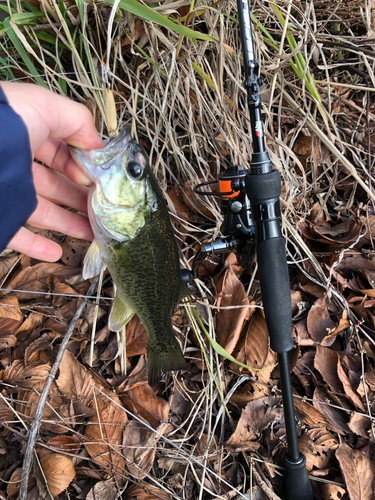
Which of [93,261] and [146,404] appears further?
[146,404]

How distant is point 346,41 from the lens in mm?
2439

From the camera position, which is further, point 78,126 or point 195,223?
point 195,223

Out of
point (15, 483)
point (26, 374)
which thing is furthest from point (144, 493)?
point (26, 374)

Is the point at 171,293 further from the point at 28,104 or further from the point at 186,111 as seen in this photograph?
the point at 186,111

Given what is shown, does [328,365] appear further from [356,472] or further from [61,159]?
[61,159]

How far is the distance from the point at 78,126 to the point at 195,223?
114cm

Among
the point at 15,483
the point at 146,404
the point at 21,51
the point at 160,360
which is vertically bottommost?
the point at 15,483

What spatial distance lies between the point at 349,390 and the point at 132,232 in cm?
163

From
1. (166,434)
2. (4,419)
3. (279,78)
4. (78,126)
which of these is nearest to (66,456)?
(4,419)

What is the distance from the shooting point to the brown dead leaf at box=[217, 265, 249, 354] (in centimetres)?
212

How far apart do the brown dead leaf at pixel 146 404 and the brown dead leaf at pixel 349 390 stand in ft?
3.53

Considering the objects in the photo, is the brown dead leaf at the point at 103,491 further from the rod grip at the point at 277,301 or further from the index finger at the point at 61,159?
the index finger at the point at 61,159

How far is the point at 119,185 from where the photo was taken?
1.49m

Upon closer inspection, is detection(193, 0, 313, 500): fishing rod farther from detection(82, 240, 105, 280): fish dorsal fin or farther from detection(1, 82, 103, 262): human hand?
detection(1, 82, 103, 262): human hand
